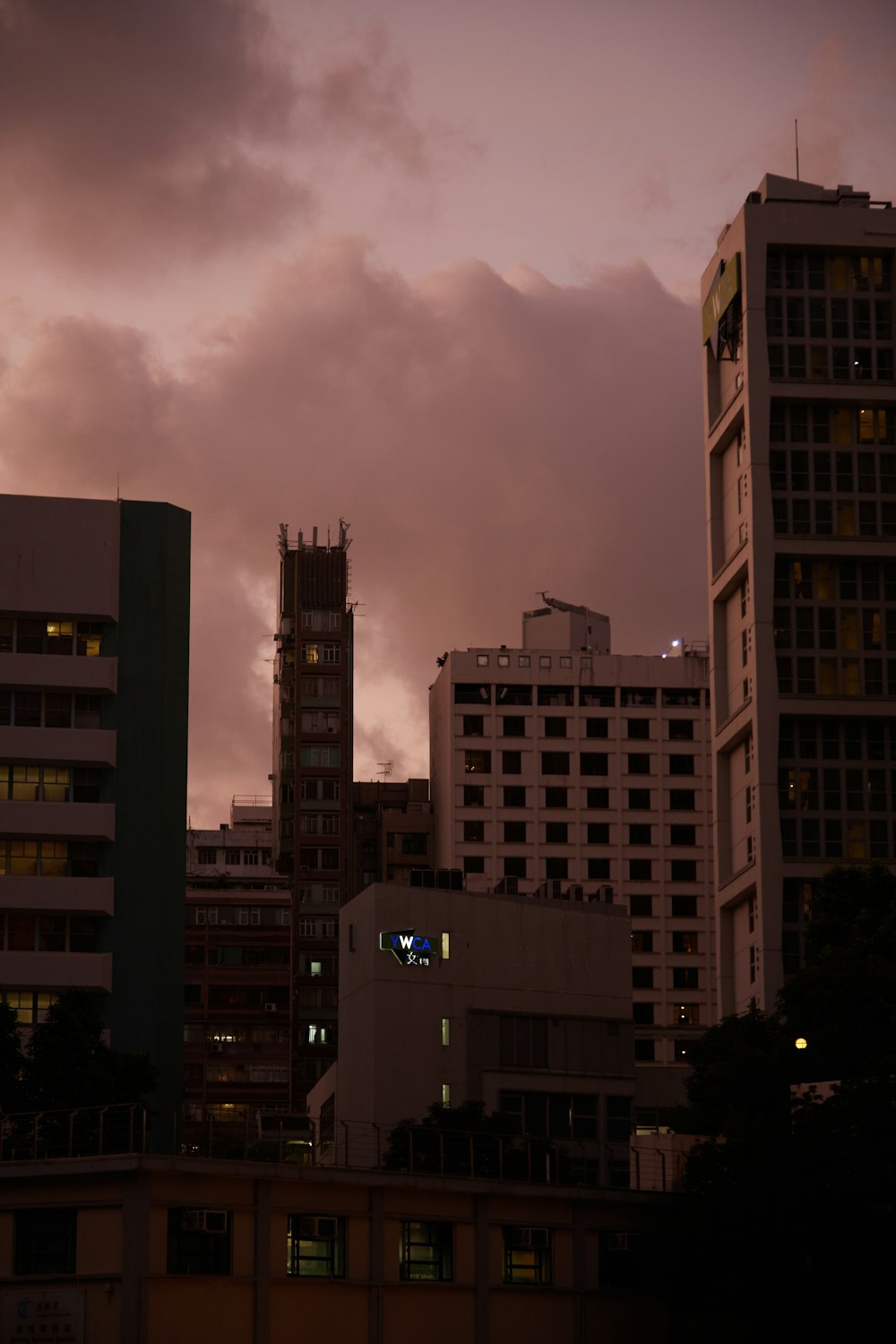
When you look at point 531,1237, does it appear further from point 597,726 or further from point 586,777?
point 597,726

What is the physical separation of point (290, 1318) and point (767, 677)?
59980mm

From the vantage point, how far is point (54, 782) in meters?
89.6

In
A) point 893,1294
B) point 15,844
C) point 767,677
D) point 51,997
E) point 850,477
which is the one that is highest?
point 850,477

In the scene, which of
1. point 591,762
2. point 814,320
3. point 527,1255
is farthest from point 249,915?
point 527,1255

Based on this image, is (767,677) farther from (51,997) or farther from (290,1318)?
(290,1318)

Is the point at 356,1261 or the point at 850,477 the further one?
the point at 850,477

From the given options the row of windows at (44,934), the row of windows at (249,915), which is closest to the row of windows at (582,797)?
the row of windows at (249,915)

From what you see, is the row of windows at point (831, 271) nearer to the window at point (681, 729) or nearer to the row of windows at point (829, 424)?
the row of windows at point (829, 424)

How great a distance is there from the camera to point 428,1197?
49.6 m

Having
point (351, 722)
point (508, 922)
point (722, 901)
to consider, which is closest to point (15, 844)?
point (508, 922)

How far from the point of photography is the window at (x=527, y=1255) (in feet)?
167

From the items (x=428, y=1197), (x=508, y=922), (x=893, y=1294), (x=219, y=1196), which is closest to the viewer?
(x=219, y=1196)

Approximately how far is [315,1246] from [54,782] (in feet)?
147

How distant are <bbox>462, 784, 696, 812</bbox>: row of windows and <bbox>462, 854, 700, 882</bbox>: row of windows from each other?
13.3 ft
